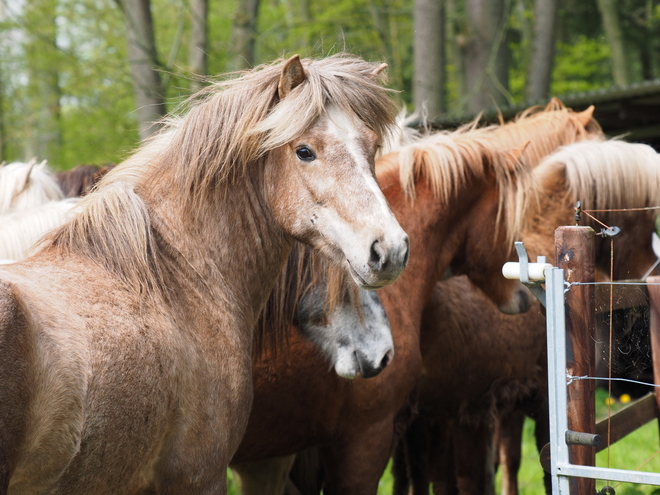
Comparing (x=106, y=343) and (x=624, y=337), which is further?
(x=624, y=337)

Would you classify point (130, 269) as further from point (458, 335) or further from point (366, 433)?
point (458, 335)

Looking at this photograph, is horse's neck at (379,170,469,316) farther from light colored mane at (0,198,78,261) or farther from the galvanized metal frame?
light colored mane at (0,198,78,261)

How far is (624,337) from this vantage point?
243 cm

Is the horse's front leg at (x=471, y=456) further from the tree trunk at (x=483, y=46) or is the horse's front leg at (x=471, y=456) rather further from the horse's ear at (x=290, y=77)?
the tree trunk at (x=483, y=46)

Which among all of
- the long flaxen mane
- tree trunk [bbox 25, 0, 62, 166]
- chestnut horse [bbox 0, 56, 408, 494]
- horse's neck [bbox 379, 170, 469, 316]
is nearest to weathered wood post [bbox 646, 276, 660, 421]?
chestnut horse [bbox 0, 56, 408, 494]

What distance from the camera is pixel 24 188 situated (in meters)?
4.76

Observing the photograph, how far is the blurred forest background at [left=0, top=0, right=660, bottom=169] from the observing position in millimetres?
8469

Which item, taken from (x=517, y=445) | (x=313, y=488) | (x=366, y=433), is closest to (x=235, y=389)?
(x=366, y=433)

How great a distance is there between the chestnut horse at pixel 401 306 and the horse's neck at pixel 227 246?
2.05ft

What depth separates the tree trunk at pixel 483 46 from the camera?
927 centimetres

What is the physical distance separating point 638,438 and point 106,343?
21.6ft

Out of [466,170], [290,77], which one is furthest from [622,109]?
[290,77]

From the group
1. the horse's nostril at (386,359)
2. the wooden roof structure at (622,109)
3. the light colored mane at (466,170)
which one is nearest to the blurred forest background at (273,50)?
the wooden roof structure at (622,109)

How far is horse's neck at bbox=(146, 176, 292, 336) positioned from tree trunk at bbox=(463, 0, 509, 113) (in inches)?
280
